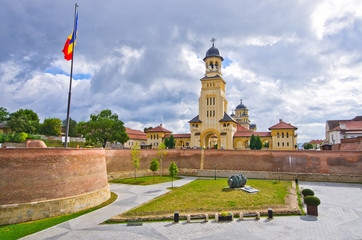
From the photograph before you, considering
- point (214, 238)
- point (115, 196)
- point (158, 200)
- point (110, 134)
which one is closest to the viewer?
point (214, 238)

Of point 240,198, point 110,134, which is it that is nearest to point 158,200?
point 240,198

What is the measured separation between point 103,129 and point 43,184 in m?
28.7

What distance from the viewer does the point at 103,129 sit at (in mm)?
45750

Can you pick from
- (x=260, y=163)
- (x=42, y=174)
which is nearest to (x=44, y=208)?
(x=42, y=174)

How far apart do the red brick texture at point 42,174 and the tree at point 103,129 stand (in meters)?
Answer: 25.2

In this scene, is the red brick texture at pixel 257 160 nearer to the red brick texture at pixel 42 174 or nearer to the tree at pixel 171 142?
the red brick texture at pixel 42 174

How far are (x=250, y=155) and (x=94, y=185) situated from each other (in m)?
25.0

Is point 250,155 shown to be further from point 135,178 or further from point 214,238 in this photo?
point 214,238

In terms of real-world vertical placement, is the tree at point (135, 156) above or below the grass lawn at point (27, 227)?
above

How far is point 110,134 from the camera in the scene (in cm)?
4616

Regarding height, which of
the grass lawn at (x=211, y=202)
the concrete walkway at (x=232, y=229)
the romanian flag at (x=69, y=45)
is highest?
the romanian flag at (x=69, y=45)

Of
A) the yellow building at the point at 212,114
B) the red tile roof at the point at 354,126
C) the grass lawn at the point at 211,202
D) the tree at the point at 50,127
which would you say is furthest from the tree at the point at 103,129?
the red tile roof at the point at 354,126

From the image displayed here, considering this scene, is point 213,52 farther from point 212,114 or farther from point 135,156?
point 135,156

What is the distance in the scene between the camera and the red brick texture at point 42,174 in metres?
16.7
